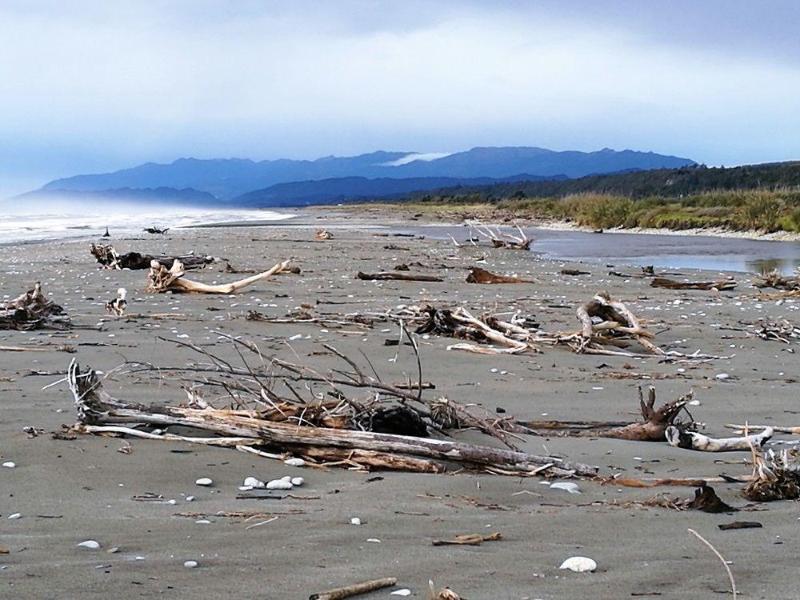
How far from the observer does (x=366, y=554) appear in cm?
278

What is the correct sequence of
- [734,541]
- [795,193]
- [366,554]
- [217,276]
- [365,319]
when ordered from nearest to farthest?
[366,554] < [734,541] < [365,319] < [217,276] < [795,193]

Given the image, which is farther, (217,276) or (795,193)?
(795,193)

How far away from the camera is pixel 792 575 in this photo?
8.58ft

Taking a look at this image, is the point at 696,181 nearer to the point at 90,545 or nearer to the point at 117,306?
the point at 117,306

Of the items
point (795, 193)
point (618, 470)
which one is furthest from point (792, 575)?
point (795, 193)

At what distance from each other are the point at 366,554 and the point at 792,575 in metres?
1.17

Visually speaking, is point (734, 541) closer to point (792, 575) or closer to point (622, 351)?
point (792, 575)

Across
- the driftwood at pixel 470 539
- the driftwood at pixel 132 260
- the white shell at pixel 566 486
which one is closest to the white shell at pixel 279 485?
the driftwood at pixel 470 539

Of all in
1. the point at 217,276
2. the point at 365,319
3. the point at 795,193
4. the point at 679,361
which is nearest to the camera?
the point at 679,361

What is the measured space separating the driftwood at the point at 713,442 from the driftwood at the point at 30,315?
218 inches

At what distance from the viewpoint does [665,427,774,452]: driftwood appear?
4.40m

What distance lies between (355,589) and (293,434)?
1573 millimetres

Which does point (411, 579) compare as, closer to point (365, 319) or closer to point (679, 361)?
point (679, 361)

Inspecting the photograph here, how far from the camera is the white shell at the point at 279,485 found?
357cm
